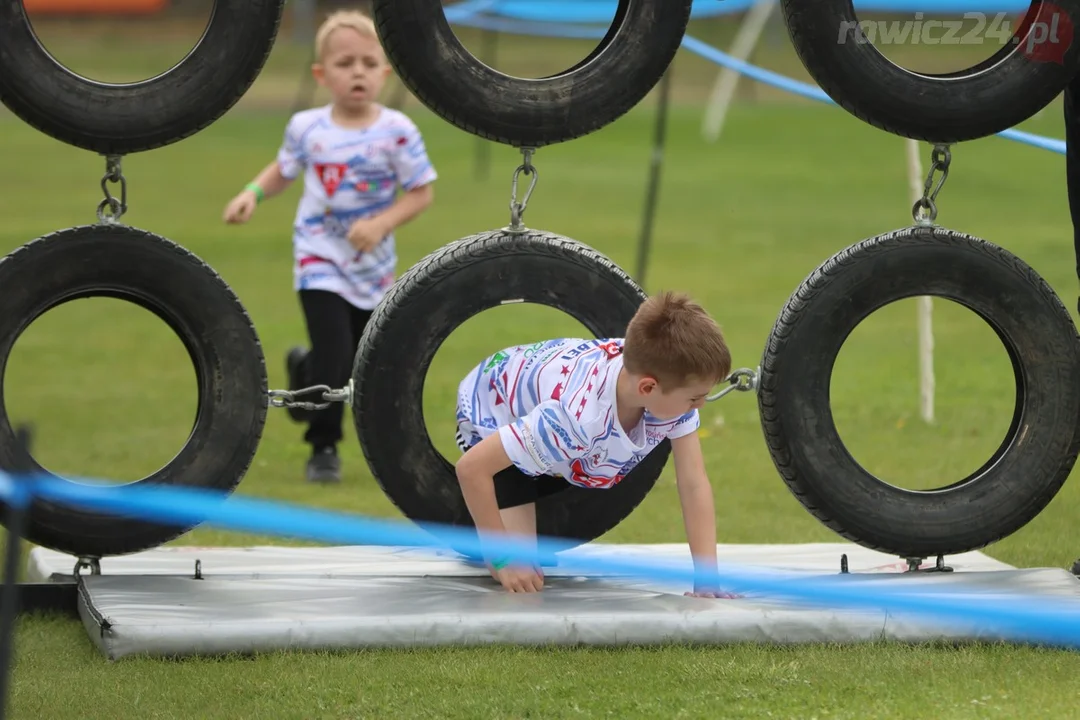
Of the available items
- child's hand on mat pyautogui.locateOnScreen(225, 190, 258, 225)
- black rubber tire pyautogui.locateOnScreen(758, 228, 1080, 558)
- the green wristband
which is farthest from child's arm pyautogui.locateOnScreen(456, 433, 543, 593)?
the green wristband

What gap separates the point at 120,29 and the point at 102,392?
2613cm

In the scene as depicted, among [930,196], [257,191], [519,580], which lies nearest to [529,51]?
[257,191]

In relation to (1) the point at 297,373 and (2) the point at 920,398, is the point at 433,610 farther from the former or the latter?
(2) the point at 920,398

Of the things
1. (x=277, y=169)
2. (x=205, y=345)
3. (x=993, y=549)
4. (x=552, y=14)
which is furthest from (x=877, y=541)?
(x=552, y=14)

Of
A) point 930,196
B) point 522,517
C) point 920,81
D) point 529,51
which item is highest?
point 529,51

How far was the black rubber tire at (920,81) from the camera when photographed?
4031 millimetres

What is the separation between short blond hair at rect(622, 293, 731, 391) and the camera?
363 cm

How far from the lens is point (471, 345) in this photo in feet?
27.9

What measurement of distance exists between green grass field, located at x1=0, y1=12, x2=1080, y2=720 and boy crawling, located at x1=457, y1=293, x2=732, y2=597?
0.44 m

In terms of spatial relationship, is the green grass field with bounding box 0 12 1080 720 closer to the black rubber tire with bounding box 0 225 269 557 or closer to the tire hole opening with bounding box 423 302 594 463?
the tire hole opening with bounding box 423 302 594 463

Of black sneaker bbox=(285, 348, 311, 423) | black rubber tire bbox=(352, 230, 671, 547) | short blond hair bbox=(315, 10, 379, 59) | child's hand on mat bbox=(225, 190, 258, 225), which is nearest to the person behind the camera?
black rubber tire bbox=(352, 230, 671, 547)

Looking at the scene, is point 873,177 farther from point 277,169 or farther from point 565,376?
point 565,376

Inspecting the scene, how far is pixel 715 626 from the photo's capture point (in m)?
3.70

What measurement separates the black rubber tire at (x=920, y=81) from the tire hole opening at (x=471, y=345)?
8.96 feet
